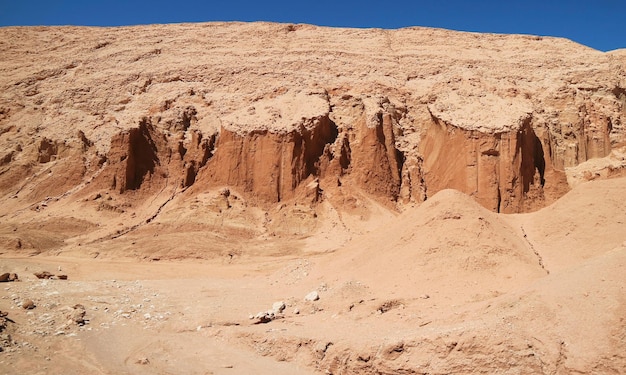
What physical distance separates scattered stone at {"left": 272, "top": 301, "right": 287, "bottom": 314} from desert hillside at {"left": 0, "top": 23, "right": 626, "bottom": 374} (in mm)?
37

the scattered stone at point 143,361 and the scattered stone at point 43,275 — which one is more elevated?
the scattered stone at point 43,275

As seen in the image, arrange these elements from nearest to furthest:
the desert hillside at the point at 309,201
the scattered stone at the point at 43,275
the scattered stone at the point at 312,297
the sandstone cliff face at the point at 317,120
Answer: the desert hillside at the point at 309,201 < the scattered stone at the point at 312,297 < the scattered stone at the point at 43,275 < the sandstone cliff face at the point at 317,120

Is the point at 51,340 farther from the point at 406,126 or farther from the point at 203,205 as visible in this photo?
the point at 406,126

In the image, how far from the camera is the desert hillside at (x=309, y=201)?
767 cm

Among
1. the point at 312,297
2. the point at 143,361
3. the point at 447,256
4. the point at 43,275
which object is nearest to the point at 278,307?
the point at 312,297

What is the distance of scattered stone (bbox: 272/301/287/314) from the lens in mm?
10234

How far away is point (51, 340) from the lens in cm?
861

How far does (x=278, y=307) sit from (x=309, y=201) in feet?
41.3

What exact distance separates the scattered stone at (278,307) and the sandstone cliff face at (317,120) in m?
12.4

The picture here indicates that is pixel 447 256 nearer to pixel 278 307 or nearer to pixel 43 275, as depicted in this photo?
pixel 278 307

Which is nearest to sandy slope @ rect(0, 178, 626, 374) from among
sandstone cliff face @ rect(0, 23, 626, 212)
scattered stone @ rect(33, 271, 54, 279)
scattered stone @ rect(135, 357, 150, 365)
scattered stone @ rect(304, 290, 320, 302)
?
scattered stone @ rect(135, 357, 150, 365)

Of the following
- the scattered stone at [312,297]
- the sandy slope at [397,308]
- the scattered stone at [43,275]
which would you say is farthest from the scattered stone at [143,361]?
the scattered stone at [43,275]

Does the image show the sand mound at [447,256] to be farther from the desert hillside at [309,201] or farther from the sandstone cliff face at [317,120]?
the sandstone cliff face at [317,120]

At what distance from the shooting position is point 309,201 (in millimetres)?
22797
